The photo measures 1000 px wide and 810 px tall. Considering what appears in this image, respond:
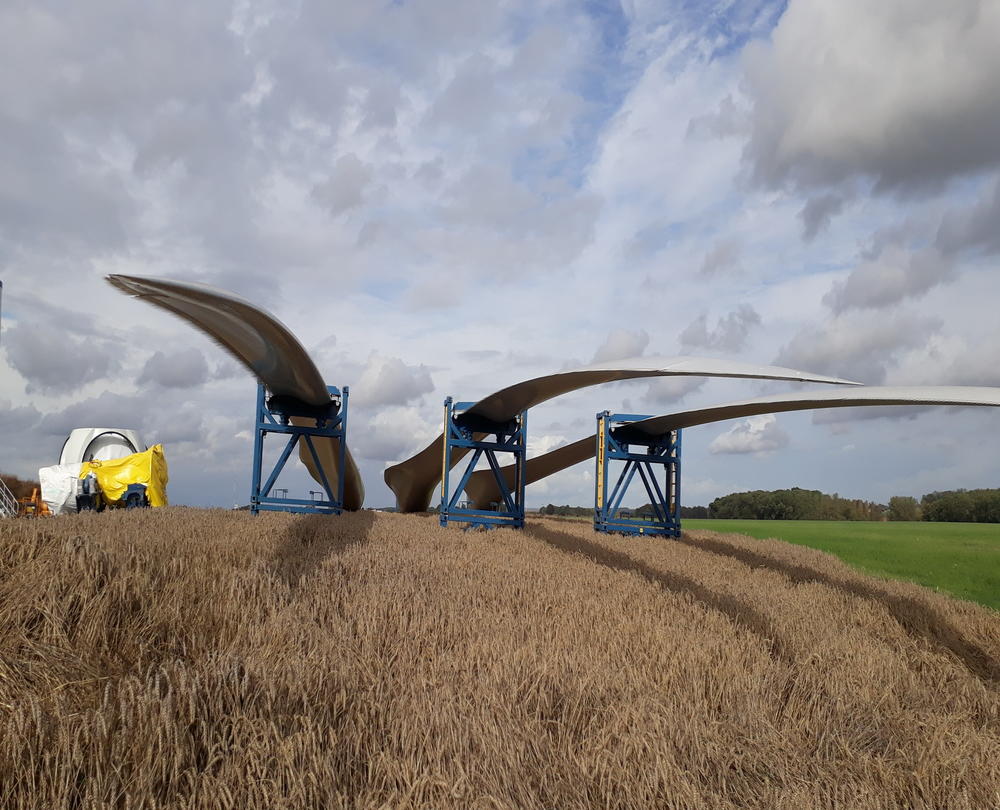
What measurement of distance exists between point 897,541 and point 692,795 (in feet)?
52.3

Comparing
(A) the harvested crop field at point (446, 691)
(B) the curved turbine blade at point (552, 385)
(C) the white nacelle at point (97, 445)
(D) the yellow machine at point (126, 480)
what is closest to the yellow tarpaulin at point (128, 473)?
(D) the yellow machine at point (126, 480)

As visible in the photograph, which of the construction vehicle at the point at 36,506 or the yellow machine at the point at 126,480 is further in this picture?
the yellow machine at the point at 126,480

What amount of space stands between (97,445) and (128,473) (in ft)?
17.4

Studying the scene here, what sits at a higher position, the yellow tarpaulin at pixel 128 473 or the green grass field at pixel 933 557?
the yellow tarpaulin at pixel 128 473

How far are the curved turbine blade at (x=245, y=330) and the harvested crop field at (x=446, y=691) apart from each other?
2.28m

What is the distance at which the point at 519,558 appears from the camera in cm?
857

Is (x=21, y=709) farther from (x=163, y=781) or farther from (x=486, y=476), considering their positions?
(x=486, y=476)

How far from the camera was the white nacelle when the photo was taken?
68.3 ft

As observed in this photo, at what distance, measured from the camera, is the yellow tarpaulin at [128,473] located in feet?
56.0

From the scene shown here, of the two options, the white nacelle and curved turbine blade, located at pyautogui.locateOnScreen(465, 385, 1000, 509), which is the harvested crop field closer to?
curved turbine blade, located at pyautogui.locateOnScreen(465, 385, 1000, 509)

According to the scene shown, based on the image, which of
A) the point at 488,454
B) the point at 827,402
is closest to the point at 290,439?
the point at 488,454

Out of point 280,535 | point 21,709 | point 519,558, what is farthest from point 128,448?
point 21,709

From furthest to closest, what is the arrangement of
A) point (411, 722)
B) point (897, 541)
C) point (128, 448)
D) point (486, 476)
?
point (486, 476) → point (128, 448) → point (897, 541) → point (411, 722)

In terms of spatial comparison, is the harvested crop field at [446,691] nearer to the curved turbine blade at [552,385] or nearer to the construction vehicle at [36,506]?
the curved turbine blade at [552,385]
